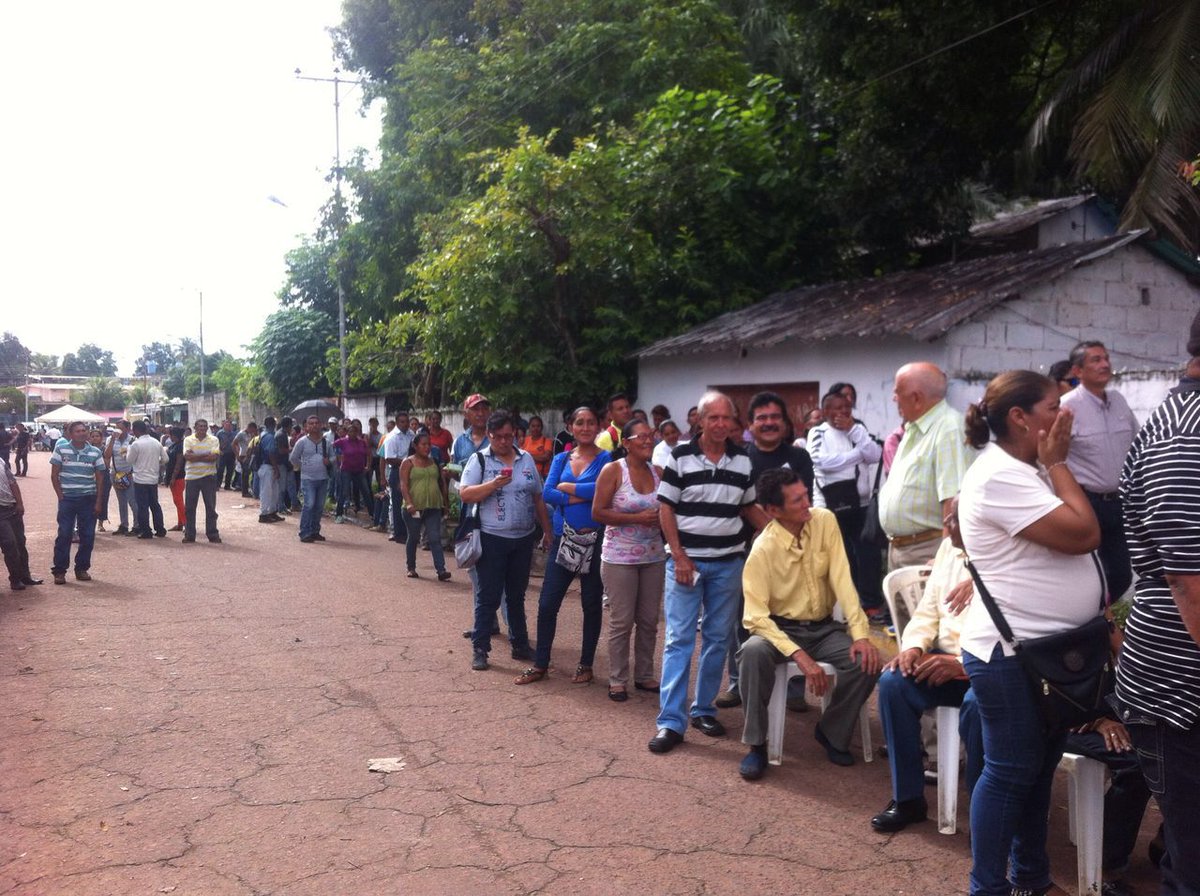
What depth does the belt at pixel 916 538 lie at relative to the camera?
17.7ft

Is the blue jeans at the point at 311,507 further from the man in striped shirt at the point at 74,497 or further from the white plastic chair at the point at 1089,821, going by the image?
the white plastic chair at the point at 1089,821

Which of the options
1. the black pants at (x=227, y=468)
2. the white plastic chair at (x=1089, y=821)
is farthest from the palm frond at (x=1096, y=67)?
the black pants at (x=227, y=468)

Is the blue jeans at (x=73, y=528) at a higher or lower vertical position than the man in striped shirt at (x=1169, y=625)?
lower

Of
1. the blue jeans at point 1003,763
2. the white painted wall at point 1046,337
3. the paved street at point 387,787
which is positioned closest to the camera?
the blue jeans at point 1003,763

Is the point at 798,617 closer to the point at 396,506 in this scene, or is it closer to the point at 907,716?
the point at 907,716

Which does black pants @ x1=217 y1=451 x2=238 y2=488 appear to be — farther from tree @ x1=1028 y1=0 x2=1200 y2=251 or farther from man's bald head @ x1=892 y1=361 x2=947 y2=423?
man's bald head @ x1=892 y1=361 x2=947 y2=423

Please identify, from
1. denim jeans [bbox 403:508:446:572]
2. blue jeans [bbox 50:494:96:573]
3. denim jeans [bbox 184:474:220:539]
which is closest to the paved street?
denim jeans [bbox 403:508:446:572]

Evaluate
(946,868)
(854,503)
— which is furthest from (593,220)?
(946,868)

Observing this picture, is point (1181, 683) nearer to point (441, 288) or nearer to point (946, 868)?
point (946, 868)

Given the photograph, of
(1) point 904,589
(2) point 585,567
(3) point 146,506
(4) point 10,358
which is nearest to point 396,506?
(3) point 146,506

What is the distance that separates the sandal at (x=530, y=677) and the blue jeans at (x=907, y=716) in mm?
3062

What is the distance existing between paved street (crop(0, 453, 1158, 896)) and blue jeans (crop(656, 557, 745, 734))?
0.31 meters

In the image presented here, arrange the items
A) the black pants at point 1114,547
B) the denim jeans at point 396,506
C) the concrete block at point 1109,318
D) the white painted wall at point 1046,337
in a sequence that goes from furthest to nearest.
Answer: the denim jeans at point 396,506, the concrete block at point 1109,318, the white painted wall at point 1046,337, the black pants at point 1114,547

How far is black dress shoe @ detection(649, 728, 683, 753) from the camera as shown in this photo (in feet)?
18.5
